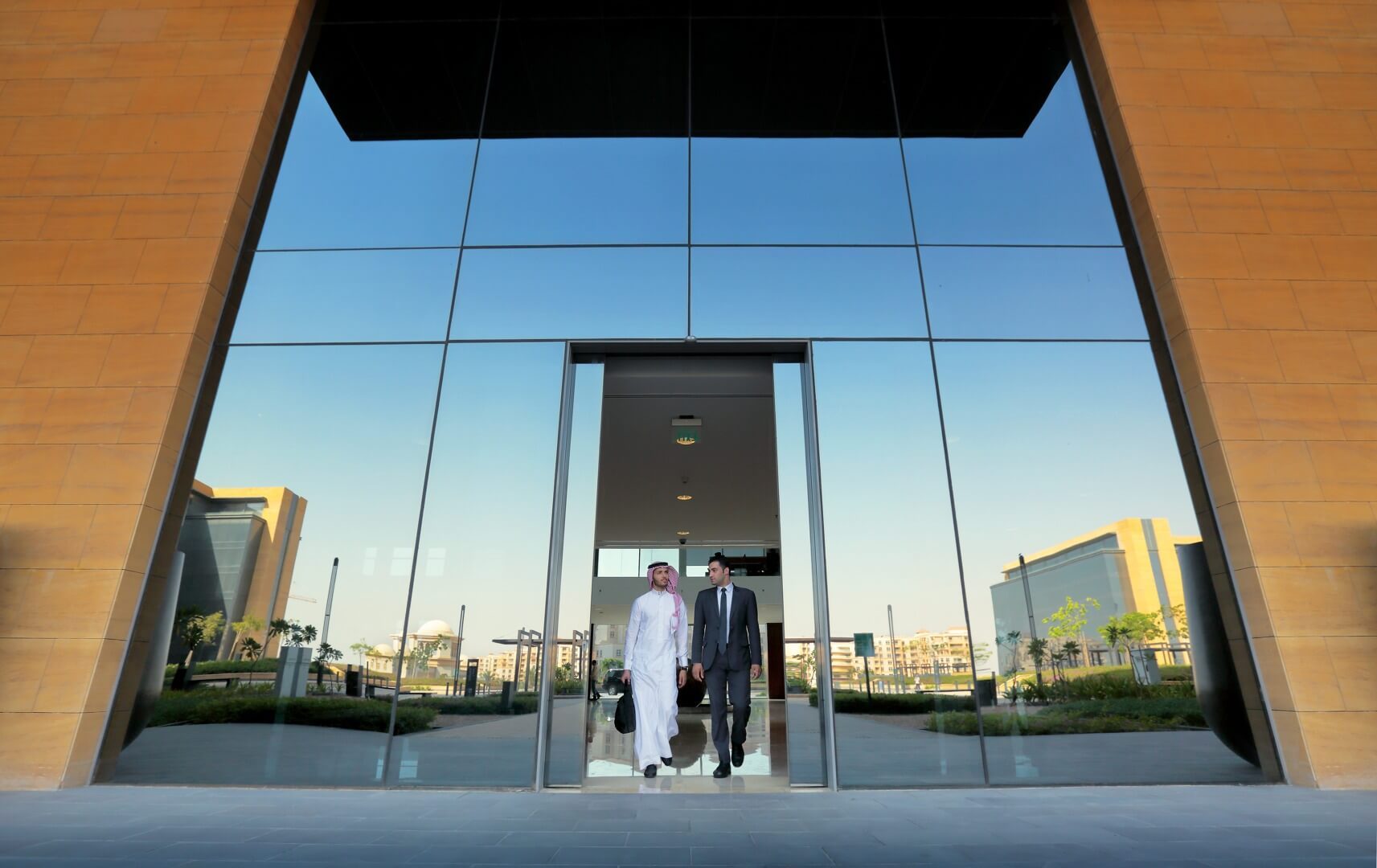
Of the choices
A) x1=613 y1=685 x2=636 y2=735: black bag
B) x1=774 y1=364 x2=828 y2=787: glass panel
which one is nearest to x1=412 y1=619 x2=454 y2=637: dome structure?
x1=613 y1=685 x2=636 y2=735: black bag

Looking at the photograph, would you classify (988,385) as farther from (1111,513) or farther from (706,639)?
(706,639)

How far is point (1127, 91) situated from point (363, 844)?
23.7 ft

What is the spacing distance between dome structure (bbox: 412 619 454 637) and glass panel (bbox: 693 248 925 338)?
Result: 2760 millimetres

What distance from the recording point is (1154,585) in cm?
472

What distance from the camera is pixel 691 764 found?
18.9 ft

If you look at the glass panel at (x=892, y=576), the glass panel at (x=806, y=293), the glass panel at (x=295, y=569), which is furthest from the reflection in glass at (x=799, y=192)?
the glass panel at (x=295, y=569)

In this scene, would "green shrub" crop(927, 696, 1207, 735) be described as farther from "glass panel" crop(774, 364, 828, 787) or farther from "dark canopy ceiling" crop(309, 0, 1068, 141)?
"dark canopy ceiling" crop(309, 0, 1068, 141)

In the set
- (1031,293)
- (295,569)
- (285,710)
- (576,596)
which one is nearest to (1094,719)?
(1031,293)

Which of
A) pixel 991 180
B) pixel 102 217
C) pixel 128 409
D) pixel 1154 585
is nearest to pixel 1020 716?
pixel 1154 585

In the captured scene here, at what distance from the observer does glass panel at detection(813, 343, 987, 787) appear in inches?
177

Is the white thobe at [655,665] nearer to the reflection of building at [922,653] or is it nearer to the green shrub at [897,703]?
the green shrub at [897,703]

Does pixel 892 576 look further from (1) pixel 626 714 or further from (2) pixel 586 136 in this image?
(2) pixel 586 136

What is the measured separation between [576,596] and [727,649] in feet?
4.11

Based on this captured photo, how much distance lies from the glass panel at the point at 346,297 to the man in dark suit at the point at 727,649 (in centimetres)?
292
